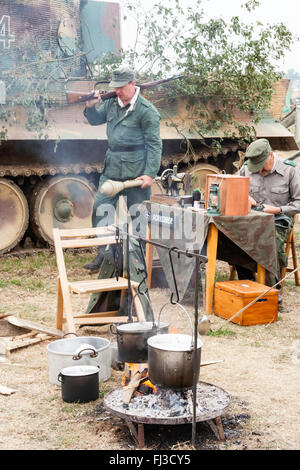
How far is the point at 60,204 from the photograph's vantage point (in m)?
9.01

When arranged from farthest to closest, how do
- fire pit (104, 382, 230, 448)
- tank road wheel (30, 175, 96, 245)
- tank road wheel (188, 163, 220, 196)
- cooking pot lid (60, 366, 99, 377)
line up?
tank road wheel (188, 163, 220, 196)
tank road wheel (30, 175, 96, 245)
cooking pot lid (60, 366, 99, 377)
fire pit (104, 382, 230, 448)

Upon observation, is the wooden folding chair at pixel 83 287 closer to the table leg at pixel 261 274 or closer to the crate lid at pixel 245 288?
the crate lid at pixel 245 288

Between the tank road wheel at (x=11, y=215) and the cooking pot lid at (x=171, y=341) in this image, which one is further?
the tank road wheel at (x=11, y=215)

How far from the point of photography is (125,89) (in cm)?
595

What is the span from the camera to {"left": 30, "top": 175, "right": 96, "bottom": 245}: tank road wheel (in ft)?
28.9

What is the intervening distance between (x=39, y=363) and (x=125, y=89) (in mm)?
2742

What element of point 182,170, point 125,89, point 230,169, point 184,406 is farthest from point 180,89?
point 184,406

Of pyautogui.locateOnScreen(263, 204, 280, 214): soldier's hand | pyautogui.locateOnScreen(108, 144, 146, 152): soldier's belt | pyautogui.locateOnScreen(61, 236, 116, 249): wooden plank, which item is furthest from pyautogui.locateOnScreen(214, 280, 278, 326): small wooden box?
pyautogui.locateOnScreen(108, 144, 146, 152): soldier's belt

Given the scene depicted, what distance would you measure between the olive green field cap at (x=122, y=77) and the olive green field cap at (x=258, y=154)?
A: 132cm

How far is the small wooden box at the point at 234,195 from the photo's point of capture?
5.63 metres

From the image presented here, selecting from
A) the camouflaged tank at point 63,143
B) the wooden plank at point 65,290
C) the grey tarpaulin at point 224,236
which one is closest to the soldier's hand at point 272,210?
the grey tarpaulin at point 224,236

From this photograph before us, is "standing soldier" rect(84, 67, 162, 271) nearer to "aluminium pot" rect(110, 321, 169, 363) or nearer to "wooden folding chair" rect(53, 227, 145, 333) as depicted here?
"wooden folding chair" rect(53, 227, 145, 333)

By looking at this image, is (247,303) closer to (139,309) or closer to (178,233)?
(178,233)

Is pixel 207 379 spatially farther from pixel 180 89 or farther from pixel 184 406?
pixel 180 89
